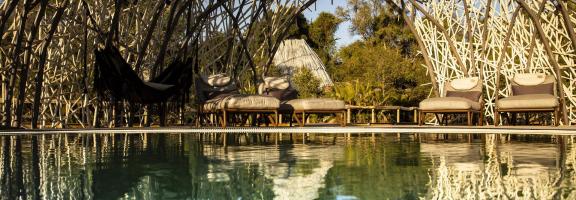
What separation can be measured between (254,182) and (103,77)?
19.3ft

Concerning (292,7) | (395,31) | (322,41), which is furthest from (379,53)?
(322,41)

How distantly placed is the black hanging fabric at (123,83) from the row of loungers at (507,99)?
10.9ft

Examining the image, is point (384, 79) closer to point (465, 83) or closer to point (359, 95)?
point (359, 95)

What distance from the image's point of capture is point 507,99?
27.7 ft

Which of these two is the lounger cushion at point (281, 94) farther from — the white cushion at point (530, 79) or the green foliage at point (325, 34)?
the green foliage at point (325, 34)

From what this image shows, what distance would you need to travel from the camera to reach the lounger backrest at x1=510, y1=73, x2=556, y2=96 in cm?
855

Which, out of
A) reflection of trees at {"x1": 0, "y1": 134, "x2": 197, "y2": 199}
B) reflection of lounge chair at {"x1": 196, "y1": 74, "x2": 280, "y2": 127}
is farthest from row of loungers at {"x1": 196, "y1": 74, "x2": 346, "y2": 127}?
reflection of trees at {"x1": 0, "y1": 134, "x2": 197, "y2": 199}

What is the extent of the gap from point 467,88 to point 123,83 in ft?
15.0

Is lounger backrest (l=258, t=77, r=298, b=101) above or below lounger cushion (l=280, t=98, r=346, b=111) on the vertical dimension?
above

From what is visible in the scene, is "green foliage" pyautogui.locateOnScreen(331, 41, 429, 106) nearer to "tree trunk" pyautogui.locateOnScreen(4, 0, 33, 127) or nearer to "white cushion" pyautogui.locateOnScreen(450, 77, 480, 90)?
"white cushion" pyautogui.locateOnScreen(450, 77, 480, 90)

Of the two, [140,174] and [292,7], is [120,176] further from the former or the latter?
[292,7]

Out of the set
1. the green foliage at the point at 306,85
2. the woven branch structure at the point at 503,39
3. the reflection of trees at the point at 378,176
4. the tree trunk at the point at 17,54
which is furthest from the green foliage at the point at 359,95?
the reflection of trees at the point at 378,176

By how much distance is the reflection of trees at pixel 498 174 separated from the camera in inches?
78.3

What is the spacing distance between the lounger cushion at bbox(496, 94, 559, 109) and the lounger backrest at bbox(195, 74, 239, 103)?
12.4 ft
